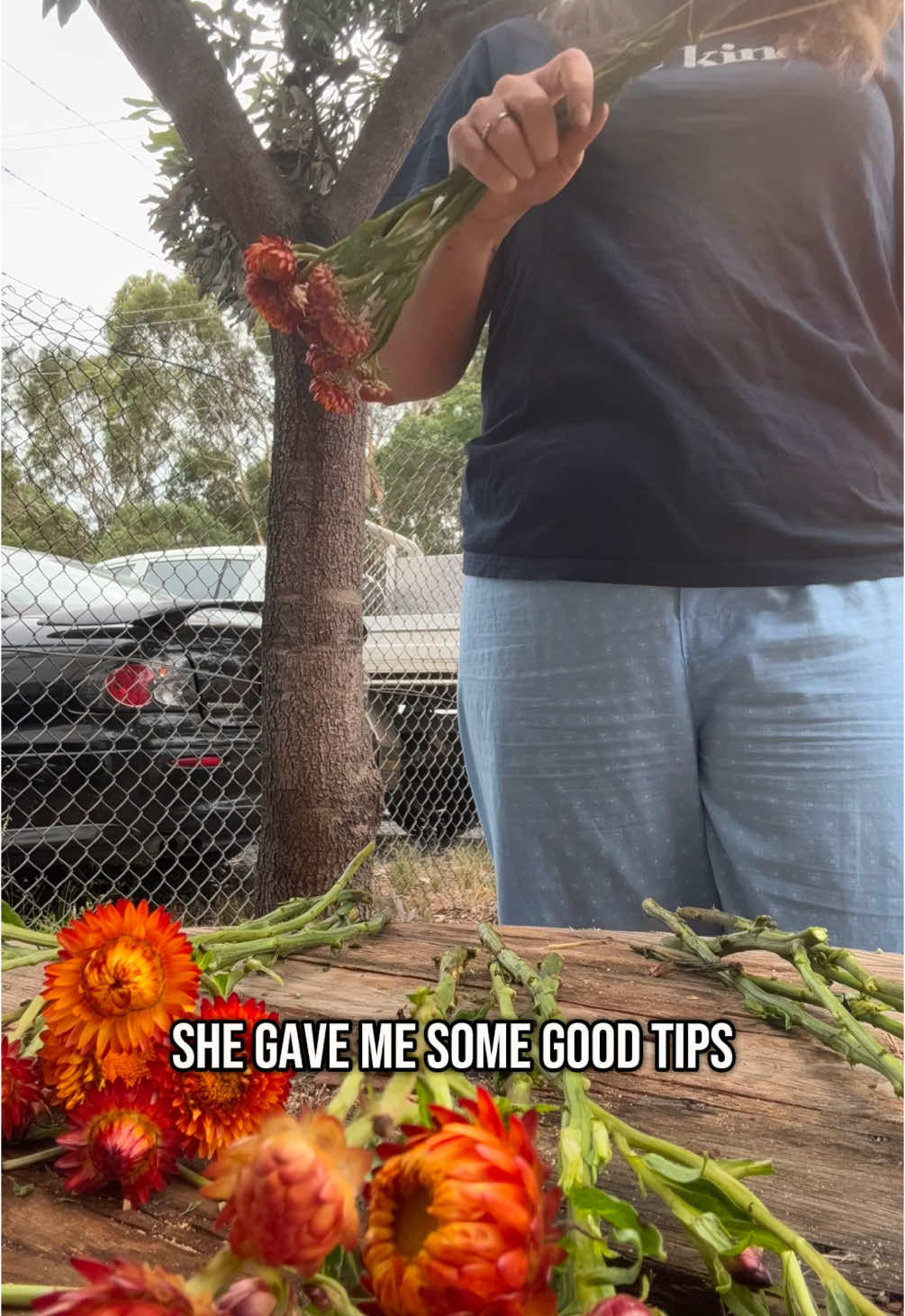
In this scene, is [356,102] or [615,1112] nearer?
[615,1112]

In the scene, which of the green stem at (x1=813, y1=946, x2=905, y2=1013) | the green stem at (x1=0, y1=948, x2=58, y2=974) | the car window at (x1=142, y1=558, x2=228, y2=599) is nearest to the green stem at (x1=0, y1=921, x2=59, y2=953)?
the green stem at (x1=0, y1=948, x2=58, y2=974)

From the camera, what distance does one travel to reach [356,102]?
0.39 metres

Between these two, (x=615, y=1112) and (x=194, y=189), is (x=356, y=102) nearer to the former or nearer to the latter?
(x=194, y=189)

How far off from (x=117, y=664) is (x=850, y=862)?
270mm

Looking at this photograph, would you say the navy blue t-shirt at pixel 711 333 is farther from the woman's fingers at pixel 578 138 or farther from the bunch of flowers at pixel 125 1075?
the bunch of flowers at pixel 125 1075

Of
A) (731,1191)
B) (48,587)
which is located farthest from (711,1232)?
(48,587)

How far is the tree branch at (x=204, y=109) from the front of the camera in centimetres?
33

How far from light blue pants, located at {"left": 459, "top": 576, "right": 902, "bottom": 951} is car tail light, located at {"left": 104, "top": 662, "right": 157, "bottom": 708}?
162mm

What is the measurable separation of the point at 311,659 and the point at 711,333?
0.19m

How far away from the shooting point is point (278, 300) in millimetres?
279

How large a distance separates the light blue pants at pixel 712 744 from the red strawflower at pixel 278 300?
0.15 meters

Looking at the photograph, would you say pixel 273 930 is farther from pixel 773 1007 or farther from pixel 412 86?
pixel 412 86

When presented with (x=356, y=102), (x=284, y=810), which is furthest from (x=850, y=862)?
(x=356, y=102)

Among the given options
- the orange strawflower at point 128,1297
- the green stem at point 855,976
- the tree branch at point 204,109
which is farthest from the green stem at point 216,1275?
the tree branch at point 204,109
